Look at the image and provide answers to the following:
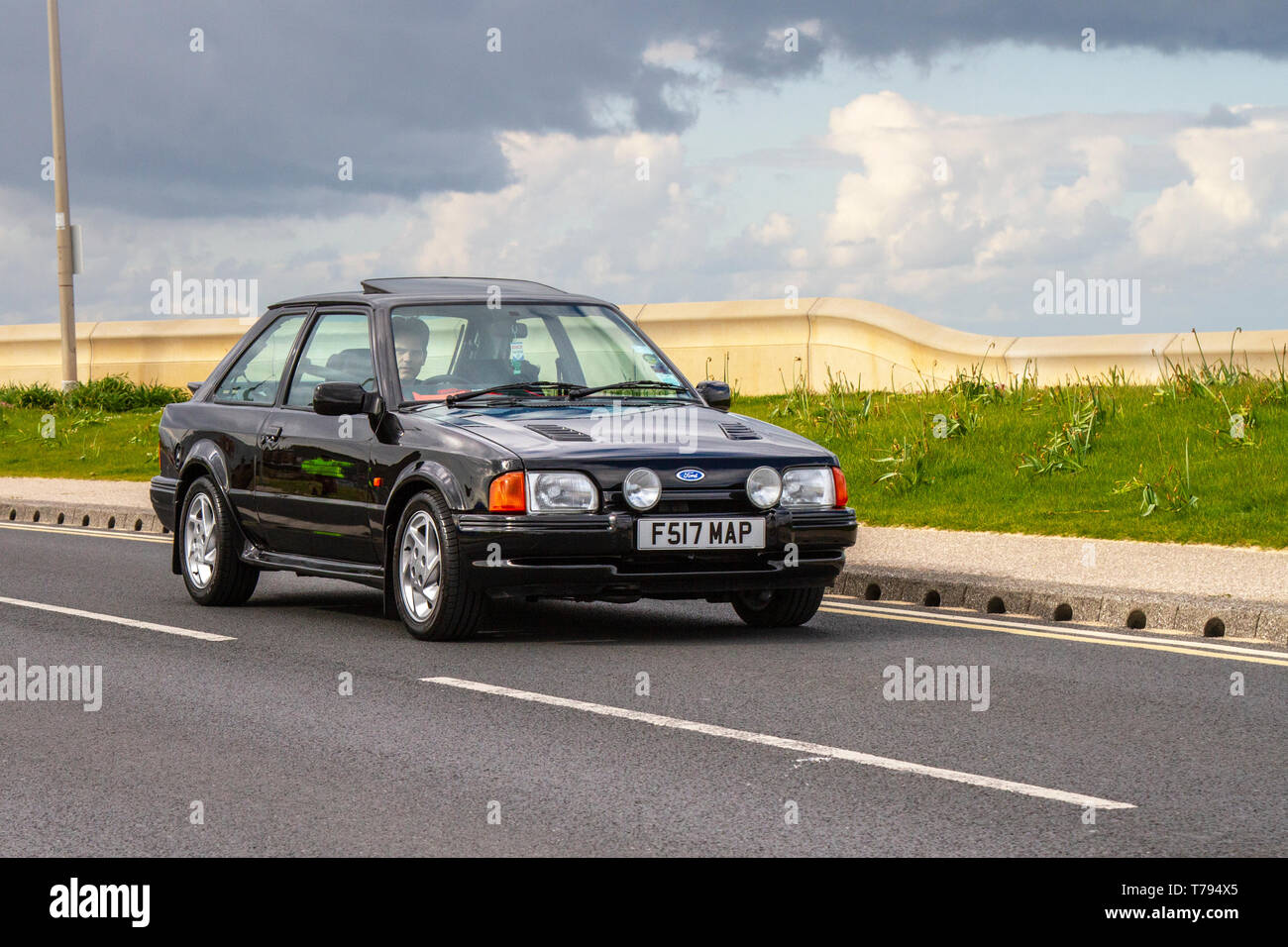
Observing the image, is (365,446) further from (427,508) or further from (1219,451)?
(1219,451)

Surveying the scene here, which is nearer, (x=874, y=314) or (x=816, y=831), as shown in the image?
(x=816, y=831)

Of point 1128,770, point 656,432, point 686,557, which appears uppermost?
point 656,432

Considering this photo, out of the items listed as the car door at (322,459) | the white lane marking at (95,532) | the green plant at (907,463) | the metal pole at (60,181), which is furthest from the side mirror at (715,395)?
the metal pole at (60,181)

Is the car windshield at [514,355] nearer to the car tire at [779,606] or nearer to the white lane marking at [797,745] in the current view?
the car tire at [779,606]

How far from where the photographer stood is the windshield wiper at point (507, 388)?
10.0 metres

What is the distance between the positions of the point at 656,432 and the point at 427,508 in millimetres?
1220

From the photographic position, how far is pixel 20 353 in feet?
120

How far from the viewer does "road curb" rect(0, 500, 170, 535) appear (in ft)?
59.7

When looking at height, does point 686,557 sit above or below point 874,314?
below

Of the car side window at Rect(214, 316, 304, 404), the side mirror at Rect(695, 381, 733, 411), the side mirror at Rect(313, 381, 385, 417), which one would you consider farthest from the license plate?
the car side window at Rect(214, 316, 304, 404)

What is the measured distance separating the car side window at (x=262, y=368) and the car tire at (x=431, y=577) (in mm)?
1906

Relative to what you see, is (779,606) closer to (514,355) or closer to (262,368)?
(514,355)
